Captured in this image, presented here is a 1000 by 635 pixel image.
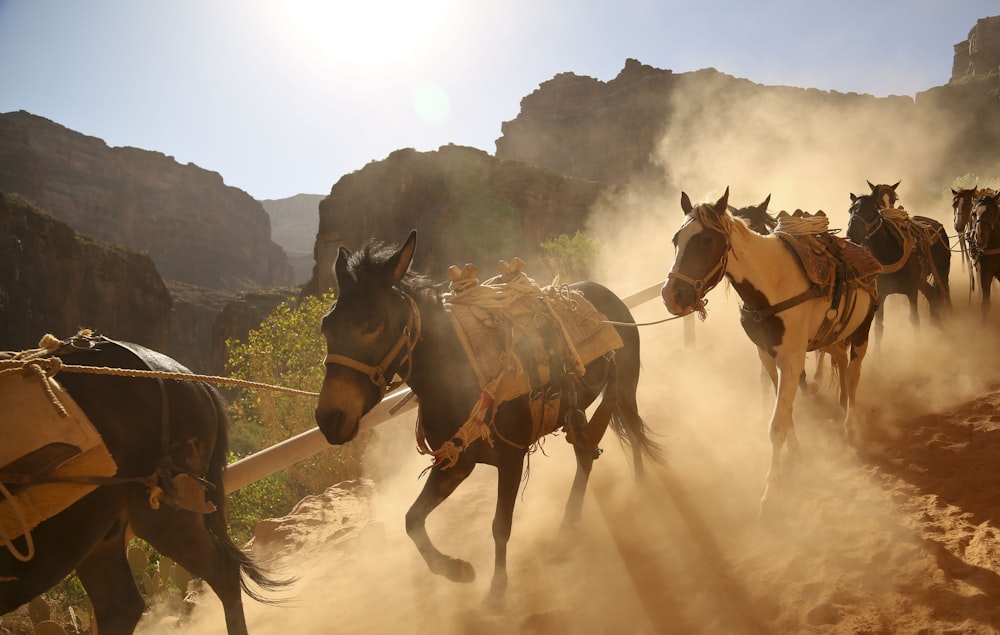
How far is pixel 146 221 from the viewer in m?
97.8

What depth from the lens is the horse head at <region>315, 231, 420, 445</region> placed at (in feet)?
8.37

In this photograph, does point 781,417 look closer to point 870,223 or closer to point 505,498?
point 505,498

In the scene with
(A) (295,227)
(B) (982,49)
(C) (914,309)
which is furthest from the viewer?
(A) (295,227)

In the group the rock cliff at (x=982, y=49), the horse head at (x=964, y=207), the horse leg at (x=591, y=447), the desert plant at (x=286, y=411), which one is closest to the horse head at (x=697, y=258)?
the horse leg at (x=591, y=447)

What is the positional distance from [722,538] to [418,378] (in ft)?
8.05

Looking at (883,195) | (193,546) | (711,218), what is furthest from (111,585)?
(883,195)

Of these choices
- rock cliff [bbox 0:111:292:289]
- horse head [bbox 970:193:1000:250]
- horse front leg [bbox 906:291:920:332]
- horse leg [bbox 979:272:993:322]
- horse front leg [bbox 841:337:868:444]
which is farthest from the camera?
rock cliff [bbox 0:111:292:289]

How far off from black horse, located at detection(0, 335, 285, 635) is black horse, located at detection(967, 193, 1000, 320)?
923 centimetres

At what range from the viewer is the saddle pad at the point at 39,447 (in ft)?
7.20

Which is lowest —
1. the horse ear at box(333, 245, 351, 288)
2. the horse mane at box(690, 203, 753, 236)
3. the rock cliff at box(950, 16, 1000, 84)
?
the horse ear at box(333, 245, 351, 288)

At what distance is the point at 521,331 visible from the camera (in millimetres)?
3434

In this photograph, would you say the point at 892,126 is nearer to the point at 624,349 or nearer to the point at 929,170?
→ the point at 929,170

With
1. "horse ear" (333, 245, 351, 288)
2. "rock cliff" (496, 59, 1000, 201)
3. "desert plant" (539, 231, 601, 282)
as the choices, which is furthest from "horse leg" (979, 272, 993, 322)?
"rock cliff" (496, 59, 1000, 201)

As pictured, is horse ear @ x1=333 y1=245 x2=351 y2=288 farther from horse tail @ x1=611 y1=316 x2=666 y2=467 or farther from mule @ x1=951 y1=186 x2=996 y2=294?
mule @ x1=951 y1=186 x2=996 y2=294
